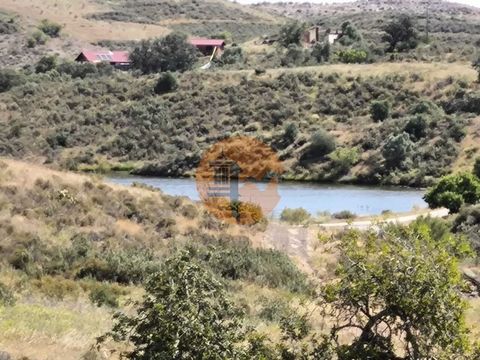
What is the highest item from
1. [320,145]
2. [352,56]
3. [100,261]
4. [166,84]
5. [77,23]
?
[100,261]

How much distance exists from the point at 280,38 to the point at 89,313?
3357 inches

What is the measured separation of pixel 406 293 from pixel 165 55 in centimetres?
7942

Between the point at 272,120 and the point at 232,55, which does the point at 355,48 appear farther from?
the point at 272,120

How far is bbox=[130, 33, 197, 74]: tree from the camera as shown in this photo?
281ft

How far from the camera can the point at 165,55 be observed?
3388 inches

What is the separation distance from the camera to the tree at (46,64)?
87.4 m

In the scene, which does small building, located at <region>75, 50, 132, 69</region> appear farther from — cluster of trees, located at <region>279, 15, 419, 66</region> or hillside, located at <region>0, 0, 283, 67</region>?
cluster of trees, located at <region>279, 15, 419, 66</region>

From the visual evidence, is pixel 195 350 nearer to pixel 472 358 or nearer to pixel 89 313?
pixel 472 358

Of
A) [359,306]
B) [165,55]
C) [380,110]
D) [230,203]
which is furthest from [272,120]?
[359,306]

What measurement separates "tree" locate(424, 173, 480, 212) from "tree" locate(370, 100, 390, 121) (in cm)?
2589

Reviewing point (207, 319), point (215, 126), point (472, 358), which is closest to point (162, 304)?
point (207, 319)

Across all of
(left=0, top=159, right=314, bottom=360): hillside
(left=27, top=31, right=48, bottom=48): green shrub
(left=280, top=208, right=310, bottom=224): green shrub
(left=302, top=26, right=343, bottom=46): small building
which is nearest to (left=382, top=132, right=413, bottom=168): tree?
(left=280, top=208, right=310, bottom=224): green shrub

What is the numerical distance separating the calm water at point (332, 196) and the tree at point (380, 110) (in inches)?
459

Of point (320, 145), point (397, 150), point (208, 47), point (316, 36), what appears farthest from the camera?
point (316, 36)
